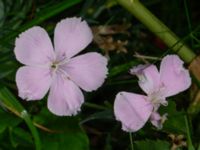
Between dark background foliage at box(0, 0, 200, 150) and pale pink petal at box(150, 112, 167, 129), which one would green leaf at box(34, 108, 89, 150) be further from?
pale pink petal at box(150, 112, 167, 129)

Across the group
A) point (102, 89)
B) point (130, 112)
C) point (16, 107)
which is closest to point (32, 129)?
point (16, 107)

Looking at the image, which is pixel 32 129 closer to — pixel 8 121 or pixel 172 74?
pixel 8 121

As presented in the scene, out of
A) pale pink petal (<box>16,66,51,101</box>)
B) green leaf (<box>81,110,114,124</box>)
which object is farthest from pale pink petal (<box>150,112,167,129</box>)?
pale pink petal (<box>16,66,51,101</box>)

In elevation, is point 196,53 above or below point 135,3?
below

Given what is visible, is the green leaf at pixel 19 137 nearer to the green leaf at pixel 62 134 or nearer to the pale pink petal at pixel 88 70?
the green leaf at pixel 62 134

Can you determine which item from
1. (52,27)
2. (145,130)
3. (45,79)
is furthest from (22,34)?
(145,130)

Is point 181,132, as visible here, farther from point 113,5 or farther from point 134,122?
point 113,5
